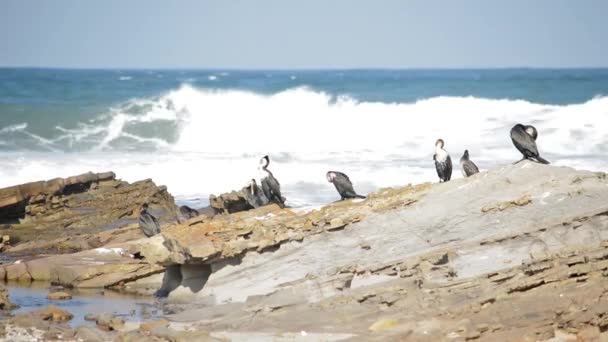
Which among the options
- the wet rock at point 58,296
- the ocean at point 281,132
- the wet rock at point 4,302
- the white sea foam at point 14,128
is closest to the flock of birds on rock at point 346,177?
the ocean at point 281,132

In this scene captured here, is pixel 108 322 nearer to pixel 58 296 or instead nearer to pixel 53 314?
pixel 53 314

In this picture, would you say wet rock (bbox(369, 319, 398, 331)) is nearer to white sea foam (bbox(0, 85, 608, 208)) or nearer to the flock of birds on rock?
the flock of birds on rock

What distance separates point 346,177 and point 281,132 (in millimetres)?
25241

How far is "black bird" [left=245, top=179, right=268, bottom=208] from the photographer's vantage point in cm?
1627

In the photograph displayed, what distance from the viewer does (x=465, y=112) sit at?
45.5 meters

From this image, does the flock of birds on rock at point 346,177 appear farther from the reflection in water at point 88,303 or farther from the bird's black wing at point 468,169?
the reflection in water at point 88,303

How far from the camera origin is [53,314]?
437 inches

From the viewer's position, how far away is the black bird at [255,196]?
16266mm

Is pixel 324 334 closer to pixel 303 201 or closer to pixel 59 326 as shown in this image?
pixel 59 326

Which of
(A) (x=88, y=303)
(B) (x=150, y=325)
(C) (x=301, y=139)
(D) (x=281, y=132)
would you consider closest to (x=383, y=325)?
(B) (x=150, y=325)

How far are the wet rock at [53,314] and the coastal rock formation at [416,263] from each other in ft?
3.72

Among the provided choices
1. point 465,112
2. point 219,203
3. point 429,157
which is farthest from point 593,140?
point 219,203

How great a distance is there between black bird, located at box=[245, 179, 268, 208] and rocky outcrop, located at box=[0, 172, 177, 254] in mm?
1618

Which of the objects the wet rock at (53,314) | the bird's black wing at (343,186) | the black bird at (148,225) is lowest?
the wet rock at (53,314)
